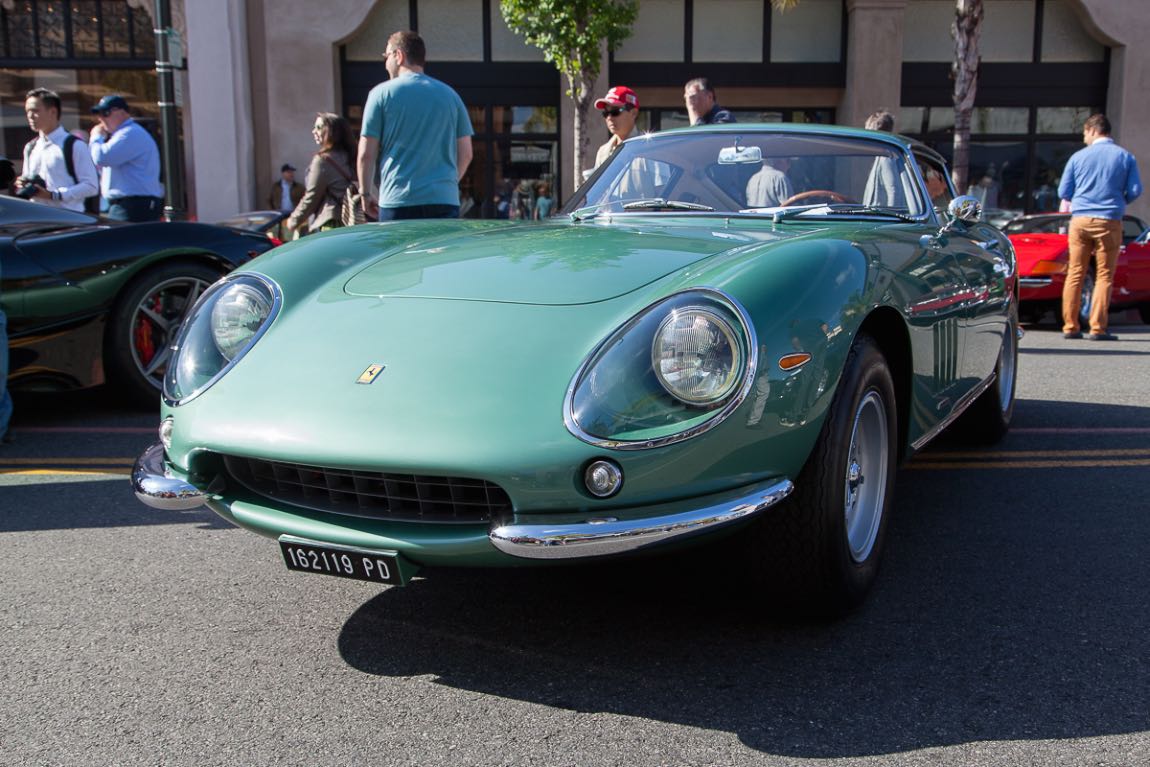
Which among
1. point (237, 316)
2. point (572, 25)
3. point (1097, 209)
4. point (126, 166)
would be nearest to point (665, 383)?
point (237, 316)

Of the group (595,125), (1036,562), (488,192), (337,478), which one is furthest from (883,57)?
(337,478)

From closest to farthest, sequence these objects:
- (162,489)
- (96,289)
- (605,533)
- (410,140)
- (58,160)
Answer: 1. (605,533)
2. (162,489)
3. (96,289)
4. (410,140)
5. (58,160)

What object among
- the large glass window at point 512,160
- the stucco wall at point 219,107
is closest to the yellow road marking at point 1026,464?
the large glass window at point 512,160

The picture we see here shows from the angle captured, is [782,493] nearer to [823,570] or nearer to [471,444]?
[823,570]

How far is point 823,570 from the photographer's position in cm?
265

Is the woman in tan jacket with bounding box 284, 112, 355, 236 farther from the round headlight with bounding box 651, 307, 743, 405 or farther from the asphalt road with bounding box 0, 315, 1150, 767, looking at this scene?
the round headlight with bounding box 651, 307, 743, 405

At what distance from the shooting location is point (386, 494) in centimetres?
248

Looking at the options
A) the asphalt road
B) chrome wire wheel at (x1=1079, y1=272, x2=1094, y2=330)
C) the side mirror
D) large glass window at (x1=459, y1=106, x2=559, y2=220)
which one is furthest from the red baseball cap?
large glass window at (x1=459, y1=106, x2=559, y2=220)

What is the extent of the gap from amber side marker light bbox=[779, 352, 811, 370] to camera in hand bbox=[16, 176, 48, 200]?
5968 millimetres

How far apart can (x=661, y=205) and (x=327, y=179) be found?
11.9 ft

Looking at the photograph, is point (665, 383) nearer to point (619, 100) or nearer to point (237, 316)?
point (237, 316)

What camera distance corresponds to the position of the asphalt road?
2268mm

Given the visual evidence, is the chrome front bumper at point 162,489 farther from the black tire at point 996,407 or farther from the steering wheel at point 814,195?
the black tire at point 996,407

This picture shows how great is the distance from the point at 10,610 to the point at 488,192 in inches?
639
